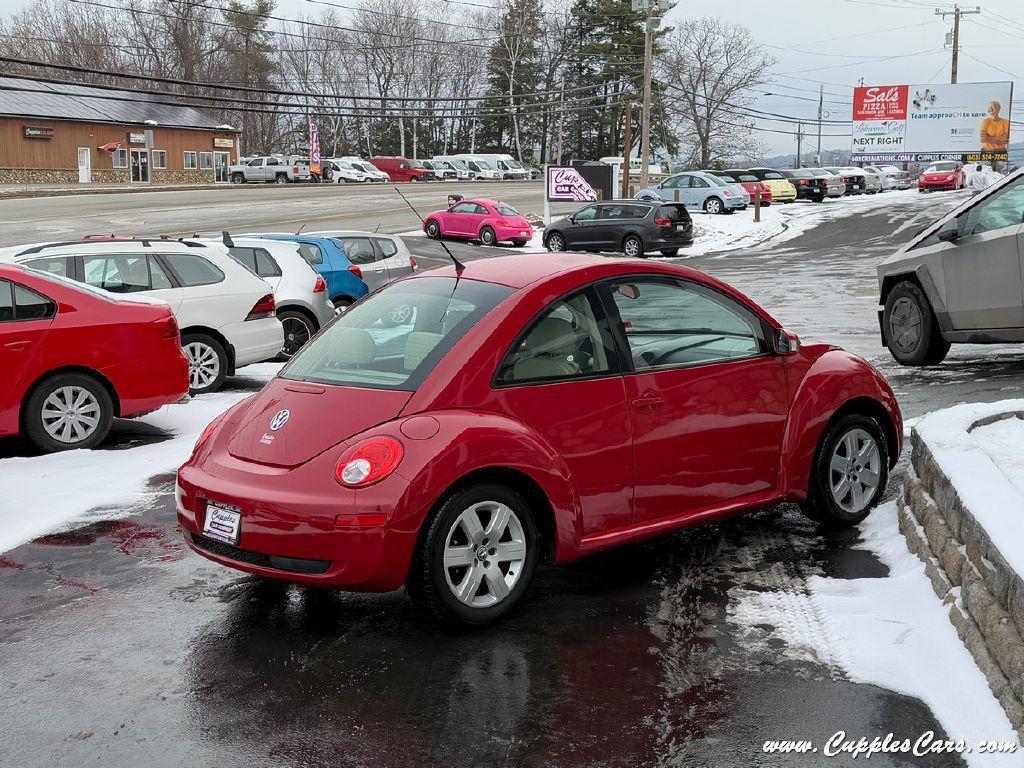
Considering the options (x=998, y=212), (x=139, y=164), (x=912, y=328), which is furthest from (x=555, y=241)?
(x=139, y=164)

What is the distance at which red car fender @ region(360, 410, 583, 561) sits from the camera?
4.48 meters

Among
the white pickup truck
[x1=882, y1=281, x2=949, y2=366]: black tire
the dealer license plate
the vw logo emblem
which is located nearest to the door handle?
the vw logo emblem

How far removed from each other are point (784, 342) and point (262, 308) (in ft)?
24.0

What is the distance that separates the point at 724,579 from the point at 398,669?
1830 millimetres

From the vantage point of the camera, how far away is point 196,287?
38.0 feet

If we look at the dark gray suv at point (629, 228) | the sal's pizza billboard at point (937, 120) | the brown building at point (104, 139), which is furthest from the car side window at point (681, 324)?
the sal's pizza billboard at point (937, 120)

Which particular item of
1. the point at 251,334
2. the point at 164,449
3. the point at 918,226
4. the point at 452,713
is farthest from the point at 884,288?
the point at 918,226

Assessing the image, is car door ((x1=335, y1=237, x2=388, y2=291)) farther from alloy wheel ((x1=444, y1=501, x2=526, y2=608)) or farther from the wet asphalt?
alloy wheel ((x1=444, y1=501, x2=526, y2=608))

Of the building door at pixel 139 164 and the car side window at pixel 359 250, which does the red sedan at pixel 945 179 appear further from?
the car side window at pixel 359 250

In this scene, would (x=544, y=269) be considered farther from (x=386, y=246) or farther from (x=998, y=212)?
(x=386, y=246)

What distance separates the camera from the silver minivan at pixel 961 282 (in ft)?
33.8

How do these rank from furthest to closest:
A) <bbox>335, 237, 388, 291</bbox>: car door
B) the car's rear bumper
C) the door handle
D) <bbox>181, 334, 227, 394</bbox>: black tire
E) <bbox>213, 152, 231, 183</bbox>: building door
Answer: <bbox>213, 152, 231, 183</bbox>: building door, <bbox>335, 237, 388, 291</bbox>: car door, the car's rear bumper, <bbox>181, 334, 227, 394</bbox>: black tire, the door handle

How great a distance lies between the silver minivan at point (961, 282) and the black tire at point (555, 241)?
2170 centimetres

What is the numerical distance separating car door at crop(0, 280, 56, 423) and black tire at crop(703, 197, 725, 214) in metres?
38.7
